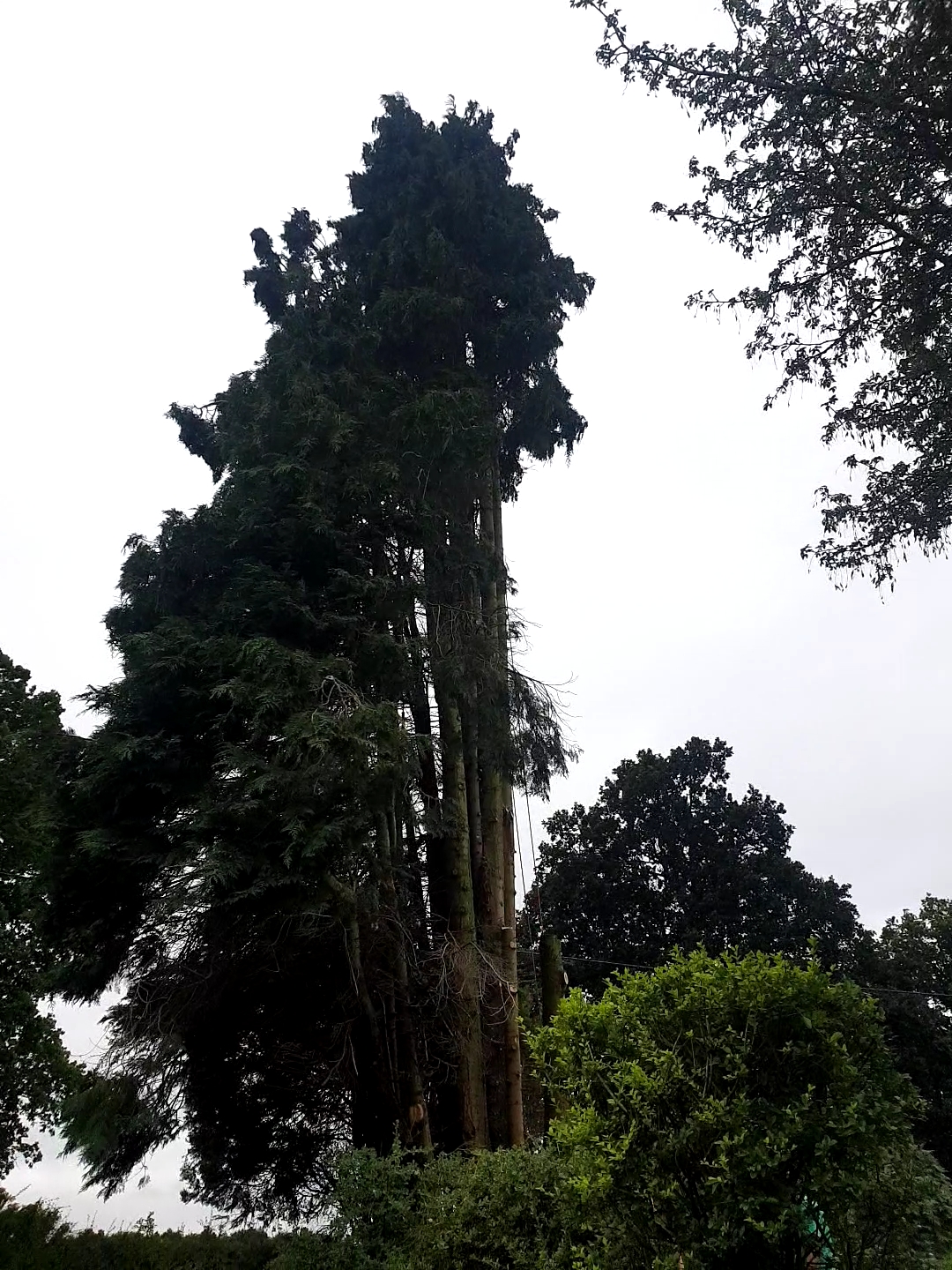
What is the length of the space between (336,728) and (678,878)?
19.6 meters

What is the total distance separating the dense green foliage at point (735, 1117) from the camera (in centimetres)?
394

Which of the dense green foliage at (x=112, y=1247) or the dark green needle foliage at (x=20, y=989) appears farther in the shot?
the dark green needle foliage at (x=20, y=989)

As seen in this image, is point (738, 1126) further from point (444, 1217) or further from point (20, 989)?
point (20, 989)

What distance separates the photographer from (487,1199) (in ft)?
20.4

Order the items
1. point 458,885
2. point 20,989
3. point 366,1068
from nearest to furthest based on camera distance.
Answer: point 366,1068 < point 458,885 < point 20,989

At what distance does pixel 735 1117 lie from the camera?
4.05 m

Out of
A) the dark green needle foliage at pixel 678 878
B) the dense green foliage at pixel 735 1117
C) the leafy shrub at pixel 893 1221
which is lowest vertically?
the leafy shrub at pixel 893 1221

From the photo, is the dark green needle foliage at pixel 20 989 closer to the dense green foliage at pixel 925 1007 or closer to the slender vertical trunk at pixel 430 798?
the slender vertical trunk at pixel 430 798

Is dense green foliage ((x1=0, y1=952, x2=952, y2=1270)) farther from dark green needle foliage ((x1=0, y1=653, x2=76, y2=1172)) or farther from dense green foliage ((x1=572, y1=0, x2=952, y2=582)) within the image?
dark green needle foliage ((x1=0, y1=653, x2=76, y2=1172))

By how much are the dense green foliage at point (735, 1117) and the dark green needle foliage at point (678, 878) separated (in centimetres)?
1939

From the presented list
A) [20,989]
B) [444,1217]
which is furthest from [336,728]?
[20,989]

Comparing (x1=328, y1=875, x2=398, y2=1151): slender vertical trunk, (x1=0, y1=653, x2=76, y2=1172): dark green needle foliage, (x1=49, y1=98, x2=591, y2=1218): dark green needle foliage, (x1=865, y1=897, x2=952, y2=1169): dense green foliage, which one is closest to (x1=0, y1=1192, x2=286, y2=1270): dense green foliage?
(x1=49, y1=98, x2=591, y2=1218): dark green needle foliage

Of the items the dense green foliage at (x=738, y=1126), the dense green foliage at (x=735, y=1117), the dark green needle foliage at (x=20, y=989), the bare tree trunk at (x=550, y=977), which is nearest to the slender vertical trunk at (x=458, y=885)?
the bare tree trunk at (x=550, y=977)

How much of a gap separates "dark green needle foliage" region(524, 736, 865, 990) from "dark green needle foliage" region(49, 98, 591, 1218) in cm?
1350
